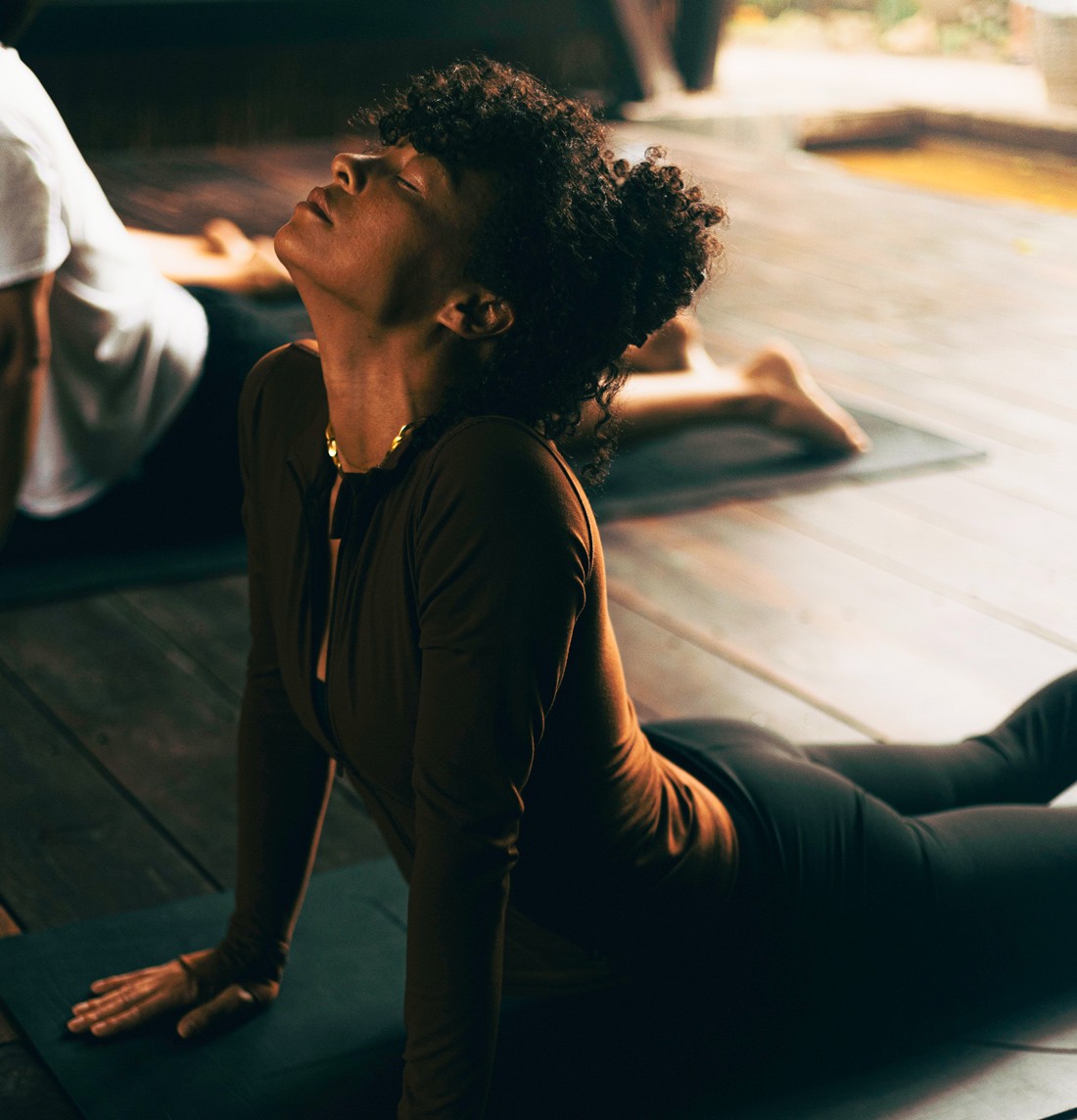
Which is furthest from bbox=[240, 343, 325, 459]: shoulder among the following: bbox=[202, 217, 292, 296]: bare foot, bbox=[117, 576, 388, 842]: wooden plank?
bbox=[202, 217, 292, 296]: bare foot

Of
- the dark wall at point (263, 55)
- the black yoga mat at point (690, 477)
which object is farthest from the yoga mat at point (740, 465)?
the dark wall at point (263, 55)

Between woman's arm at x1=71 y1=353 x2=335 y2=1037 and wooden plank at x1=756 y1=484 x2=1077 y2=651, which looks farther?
wooden plank at x1=756 y1=484 x2=1077 y2=651

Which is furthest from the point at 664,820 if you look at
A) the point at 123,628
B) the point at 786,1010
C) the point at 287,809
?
the point at 123,628

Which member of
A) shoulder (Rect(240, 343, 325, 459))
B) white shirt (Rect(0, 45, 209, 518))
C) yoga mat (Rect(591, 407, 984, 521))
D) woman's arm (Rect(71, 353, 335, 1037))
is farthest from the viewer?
yoga mat (Rect(591, 407, 984, 521))

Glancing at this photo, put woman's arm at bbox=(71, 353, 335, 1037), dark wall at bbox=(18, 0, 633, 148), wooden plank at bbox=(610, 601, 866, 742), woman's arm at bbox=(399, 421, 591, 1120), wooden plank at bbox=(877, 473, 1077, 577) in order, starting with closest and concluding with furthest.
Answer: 1. woman's arm at bbox=(399, 421, 591, 1120)
2. woman's arm at bbox=(71, 353, 335, 1037)
3. wooden plank at bbox=(610, 601, 866, 742)
4. wooden plank at bbox=(877, 473, 1077, 577)
5. dark wall at bbox=(18, 0, 633, 148)

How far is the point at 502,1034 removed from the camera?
136cm

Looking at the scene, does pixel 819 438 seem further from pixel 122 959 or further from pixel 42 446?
pixel 122 959

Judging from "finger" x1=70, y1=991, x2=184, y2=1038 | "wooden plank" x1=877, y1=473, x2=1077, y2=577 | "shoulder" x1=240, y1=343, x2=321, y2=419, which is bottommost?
"wooden plank" x1=877, y1=473, x2=1077, y2=577

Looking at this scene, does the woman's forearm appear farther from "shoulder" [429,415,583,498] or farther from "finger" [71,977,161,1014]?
"shoulder" [429,415,583,498]

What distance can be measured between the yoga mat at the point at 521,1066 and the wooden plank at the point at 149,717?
29 cm

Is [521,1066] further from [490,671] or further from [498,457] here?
[498,457]

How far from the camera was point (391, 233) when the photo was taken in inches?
40.2

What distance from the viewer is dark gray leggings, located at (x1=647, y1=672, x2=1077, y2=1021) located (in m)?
1.30

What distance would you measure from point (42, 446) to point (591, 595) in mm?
1576
